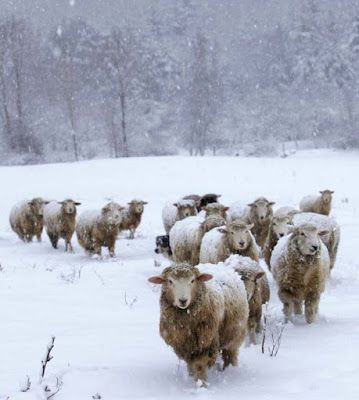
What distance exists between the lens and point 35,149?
41.3m

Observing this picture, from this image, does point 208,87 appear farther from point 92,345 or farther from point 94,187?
point 92,345

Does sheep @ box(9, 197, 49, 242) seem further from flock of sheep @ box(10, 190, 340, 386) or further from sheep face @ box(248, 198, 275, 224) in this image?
sheep face @ box(248, 198, 275, 224)

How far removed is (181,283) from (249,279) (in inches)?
66.0

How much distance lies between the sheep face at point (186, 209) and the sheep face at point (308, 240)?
6.12 metres

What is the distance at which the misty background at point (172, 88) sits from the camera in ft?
146

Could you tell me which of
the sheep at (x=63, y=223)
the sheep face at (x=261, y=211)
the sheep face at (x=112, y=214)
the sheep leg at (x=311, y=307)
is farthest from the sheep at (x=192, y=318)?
the sheep at (x=63, y=223)

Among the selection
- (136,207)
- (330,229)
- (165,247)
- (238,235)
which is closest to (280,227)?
(330,229)

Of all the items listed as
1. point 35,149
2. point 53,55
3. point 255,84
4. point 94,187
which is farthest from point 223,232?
point 255,84

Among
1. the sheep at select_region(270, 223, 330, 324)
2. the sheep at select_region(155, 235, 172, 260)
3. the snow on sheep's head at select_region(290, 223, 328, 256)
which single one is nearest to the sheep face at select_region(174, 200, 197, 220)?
the sheep at select_region(155, 235, 172, 260)

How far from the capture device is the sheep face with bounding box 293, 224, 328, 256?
7.51 metres

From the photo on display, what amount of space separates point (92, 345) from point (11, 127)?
37.9 meters

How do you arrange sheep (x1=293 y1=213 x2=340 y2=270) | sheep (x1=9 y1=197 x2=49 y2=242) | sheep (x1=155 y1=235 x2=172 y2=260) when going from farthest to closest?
sheep (x1=9 y1=197 x2=49 y2=242) < sheep (x1=155 y1=235 x2=172 y2=260) < sheep (x1=293 y1=213 x2=340 y2=270)

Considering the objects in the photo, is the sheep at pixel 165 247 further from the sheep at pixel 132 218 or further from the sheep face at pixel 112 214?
the sheep at pixel 132 218

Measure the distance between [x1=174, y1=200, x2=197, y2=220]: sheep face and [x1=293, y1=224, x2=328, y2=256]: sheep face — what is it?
6.12m
